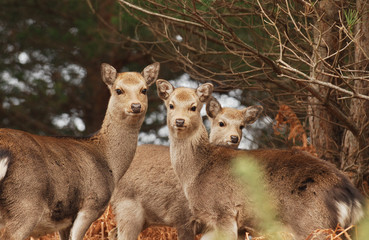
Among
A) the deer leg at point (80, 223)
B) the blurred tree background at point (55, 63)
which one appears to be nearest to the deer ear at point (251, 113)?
the deer leg at point (80, 223)

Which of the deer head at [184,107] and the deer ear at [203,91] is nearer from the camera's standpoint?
the deer head at [184,107]

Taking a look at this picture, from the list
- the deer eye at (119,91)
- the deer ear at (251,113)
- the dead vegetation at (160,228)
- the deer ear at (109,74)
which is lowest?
the dead vegetation at (160,228)

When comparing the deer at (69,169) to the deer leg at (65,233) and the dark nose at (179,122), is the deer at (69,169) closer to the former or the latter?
the deer leg at (65,233)

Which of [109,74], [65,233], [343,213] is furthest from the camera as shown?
[109,74]

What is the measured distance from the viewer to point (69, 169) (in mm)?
6625

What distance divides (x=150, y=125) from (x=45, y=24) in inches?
113

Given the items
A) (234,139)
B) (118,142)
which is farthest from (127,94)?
(234,139)

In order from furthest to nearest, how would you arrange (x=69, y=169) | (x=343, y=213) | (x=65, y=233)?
(x=65, y=233)
(x=69, y=169)
(x=343, y=213)

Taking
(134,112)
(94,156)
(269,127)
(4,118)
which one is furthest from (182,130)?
(4,118)

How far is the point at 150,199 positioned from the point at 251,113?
1843 millimetres

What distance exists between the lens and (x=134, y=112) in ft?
24.9

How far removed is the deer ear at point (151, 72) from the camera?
8180mm

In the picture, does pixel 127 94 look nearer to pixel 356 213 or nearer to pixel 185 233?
pixel 185 233

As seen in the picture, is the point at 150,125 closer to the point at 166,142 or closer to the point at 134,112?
the point at 166,142
